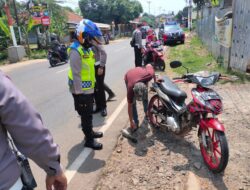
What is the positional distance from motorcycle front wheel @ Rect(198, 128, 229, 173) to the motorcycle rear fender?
0.05 m

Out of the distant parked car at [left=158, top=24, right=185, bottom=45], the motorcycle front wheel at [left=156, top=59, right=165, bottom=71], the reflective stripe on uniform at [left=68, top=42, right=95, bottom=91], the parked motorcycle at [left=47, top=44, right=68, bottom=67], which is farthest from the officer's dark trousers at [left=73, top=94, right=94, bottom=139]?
the distant parked car at [left=158, top=24, right=185, bottom=45]

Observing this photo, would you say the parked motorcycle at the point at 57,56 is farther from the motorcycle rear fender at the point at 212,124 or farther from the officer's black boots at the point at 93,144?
the motorcycle rear fender at the point at 212,124

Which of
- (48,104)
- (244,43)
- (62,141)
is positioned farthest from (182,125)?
(244,43)

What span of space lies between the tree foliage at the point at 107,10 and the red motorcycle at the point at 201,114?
59.2m

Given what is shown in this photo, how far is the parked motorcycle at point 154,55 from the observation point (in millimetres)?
11062

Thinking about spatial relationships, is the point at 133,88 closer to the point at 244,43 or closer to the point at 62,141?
the point at 62,141

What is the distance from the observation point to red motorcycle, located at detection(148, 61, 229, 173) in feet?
11.5

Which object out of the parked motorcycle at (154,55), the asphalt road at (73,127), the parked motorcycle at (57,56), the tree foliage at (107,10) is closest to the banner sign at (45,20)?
the parked motorcycle at (57,56)

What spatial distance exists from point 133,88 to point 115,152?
980 millimetres

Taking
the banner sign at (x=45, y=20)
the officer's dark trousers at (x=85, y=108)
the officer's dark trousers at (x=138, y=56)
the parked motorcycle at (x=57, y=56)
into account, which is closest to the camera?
the officer's dark trousers at (x=85, y=108)

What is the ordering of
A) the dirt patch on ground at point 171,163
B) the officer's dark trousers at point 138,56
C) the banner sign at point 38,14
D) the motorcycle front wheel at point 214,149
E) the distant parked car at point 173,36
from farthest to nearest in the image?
1. the banner sign at point 38,14
2. the distant parked car at point 173,36
3. the officer's dark trousers at point 138,56
4. the dirt patch on ground at point 171,163
5. the motorcycle front wheel at point 214,149

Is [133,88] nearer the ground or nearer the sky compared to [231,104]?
nearer the sky

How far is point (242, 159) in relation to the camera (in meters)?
3.86

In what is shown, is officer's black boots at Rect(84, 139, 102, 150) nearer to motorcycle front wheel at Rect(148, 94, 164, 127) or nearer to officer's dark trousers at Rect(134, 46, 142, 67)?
motorcycle front wheel at Rect(148, 94, 164, 127)
